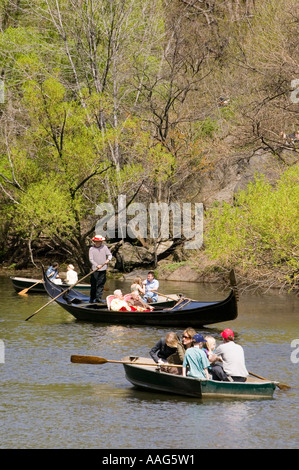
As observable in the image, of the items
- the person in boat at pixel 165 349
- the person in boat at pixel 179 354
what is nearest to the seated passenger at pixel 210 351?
the person in boat at pixel 179 354

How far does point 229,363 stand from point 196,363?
2.15 feet

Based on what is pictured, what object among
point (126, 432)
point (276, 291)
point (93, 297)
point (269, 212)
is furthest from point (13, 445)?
point (276, 291)

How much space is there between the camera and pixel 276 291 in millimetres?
29641

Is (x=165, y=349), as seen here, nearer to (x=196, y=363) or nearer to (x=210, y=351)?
(x=210, y=351)

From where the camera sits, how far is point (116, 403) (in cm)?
1410

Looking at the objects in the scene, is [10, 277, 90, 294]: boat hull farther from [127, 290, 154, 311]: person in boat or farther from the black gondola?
[127, 290, 154, 311]: person in boat

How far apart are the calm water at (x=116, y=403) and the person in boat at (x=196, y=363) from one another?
52 cm

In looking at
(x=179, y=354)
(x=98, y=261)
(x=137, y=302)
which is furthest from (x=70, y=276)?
(x=179, y=354)

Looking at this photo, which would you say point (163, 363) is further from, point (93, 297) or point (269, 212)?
point (269, 212)

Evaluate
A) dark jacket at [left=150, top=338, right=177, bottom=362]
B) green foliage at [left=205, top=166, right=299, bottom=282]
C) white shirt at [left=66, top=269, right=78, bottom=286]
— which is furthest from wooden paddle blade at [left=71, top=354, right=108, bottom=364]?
Answer: white shirt at [left=66, top=269, right=78, bottom=286]

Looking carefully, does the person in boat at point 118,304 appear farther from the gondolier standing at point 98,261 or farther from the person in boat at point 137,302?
the gondolier standing at point 98,261

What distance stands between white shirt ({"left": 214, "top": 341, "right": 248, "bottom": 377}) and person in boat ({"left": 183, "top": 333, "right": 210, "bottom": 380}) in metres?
0.34

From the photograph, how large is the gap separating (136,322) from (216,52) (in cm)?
2707

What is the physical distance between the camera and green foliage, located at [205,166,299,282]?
25.0 meters
